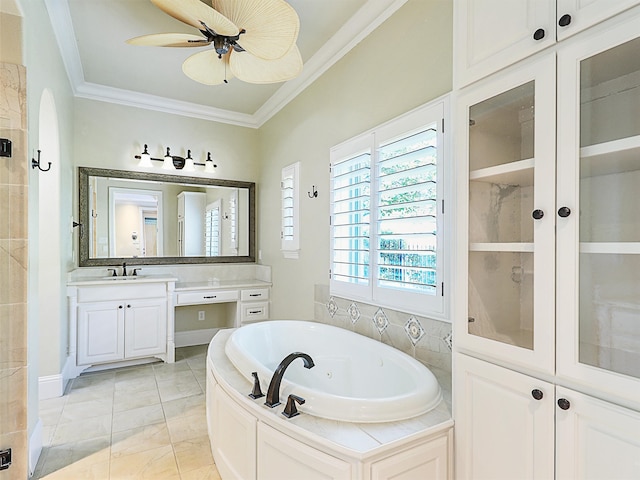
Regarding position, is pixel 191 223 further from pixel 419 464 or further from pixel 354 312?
pixel 419 464

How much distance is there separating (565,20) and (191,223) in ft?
13.6

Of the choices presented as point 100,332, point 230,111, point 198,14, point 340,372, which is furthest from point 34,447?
point 230,111

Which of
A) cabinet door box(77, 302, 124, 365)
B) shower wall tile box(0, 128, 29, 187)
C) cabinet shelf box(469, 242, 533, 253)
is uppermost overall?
shower wall tile box(0, 128, 29, 187)

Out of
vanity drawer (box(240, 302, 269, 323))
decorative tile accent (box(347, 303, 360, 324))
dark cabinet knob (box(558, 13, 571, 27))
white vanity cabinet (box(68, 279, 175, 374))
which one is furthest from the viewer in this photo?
vanity drawer (box(240, 302, 269, 323))

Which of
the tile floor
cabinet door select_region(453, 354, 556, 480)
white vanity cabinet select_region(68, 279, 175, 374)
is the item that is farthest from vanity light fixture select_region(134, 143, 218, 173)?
cabinet door select_region(453, 354, 556, 480)

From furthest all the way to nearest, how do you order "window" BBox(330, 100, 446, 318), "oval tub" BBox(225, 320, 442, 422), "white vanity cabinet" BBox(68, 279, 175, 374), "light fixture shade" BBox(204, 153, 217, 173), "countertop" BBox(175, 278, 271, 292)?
1. "light fixture shade" BBox(204, 153, 217, 173)
2. "countertop" BBox(175, 278, 271, 292)
3. "white vanity cabinet" BBox(68, 279, 175, 374)
4. "window" BBox(330, 100, 446, 318)
5. "oval tub" BBox(225, 320, 442, 422)

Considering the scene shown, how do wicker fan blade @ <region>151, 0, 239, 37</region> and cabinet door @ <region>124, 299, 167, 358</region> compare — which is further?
cabinet door @ <region>124, 299, 167, 358</region>

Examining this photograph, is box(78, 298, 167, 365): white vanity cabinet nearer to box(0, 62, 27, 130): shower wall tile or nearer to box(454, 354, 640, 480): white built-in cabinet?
box(0, 62, 27, 130): shower wall tile

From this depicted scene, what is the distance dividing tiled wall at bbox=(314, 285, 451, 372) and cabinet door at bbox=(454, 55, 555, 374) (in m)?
0.61

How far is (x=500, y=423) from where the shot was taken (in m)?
1.28

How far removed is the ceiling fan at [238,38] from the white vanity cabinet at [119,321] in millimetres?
2265

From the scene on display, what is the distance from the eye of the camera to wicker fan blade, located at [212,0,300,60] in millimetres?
1945

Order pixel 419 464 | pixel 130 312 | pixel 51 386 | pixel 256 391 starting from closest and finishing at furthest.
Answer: pixel 419 464 → pixel 256 391 → pixel 51 386 → pixel 130 312

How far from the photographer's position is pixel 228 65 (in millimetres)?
2529
